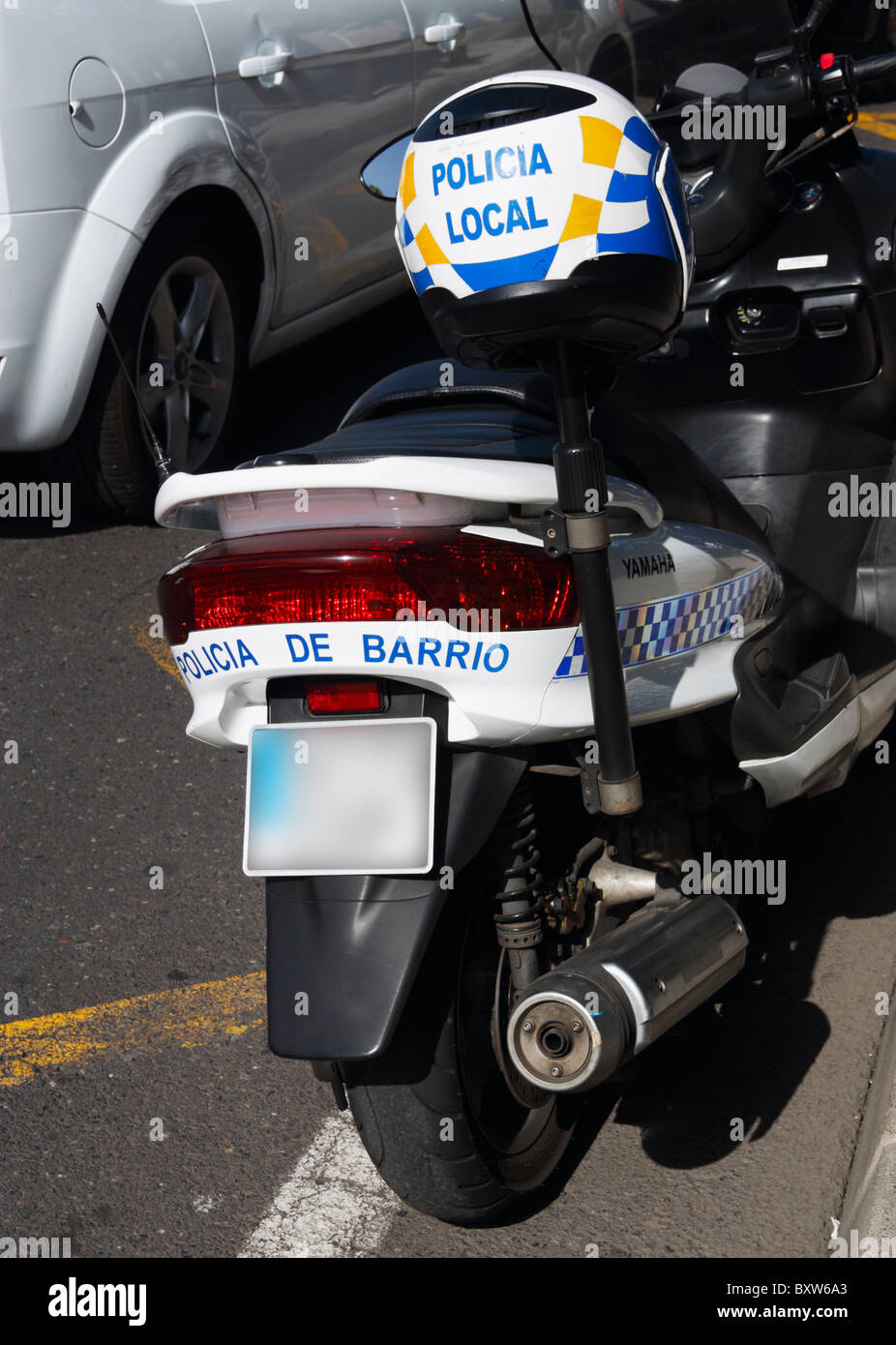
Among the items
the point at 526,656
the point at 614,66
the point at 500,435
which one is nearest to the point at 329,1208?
the point at 526,656

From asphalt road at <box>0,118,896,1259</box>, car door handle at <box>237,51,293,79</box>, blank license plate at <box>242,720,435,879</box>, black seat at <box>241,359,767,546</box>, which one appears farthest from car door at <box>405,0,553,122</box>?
blank license plate at <box>242,720,435,879</box>

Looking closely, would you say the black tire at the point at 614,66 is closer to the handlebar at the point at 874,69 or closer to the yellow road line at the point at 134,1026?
the handlebar at the point at 874,69

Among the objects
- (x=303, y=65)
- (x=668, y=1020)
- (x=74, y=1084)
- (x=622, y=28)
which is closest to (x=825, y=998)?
(x=668, y=1020)

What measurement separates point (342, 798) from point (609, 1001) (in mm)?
457

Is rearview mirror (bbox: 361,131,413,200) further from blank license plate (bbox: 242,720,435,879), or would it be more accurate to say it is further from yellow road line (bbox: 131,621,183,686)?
yellow road line (bbox: 131,621,183,686)

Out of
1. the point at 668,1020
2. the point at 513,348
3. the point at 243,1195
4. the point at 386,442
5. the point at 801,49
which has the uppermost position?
the point at 801,49

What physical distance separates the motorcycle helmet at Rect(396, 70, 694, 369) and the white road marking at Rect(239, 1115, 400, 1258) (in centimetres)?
146

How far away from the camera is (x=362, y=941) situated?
2.07 meters

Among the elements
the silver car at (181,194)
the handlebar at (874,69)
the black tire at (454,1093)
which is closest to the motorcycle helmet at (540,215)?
the black tire at (454,1093)

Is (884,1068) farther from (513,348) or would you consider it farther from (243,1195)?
(513,348)

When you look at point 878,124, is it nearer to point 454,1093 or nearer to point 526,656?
point 526,656

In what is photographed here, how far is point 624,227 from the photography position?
1.79m

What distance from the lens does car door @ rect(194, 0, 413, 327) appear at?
4730mm
